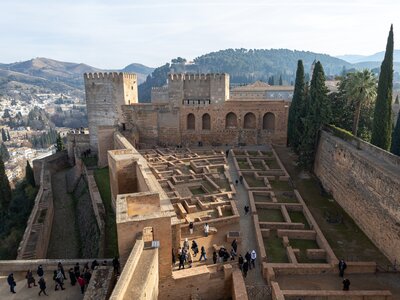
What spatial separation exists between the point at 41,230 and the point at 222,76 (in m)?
20.0

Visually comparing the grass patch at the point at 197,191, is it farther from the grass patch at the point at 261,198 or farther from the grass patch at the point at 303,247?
the grass patch at the point at 303,247

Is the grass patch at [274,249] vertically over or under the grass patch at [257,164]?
under

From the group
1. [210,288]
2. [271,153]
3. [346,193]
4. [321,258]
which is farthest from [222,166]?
[210,288]

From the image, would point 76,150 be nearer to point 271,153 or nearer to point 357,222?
point 271,153

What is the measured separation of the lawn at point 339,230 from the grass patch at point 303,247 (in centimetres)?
92

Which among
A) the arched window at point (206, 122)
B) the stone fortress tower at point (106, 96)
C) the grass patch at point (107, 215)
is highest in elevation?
the stone fortress tower at point (106, 96)

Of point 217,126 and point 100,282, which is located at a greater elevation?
point 217,126

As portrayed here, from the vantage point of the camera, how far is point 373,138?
20984 millimetres

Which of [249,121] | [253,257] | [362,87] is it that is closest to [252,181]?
[362,87]

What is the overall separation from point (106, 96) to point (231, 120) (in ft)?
40.2

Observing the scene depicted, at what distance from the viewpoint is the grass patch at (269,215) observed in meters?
18.1

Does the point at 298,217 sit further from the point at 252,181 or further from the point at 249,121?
the point at 249,121

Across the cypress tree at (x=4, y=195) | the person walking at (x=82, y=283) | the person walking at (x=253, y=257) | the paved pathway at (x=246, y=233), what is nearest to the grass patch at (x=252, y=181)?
the paved pathway at (x=246, y=233)

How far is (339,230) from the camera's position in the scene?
17.7 m
